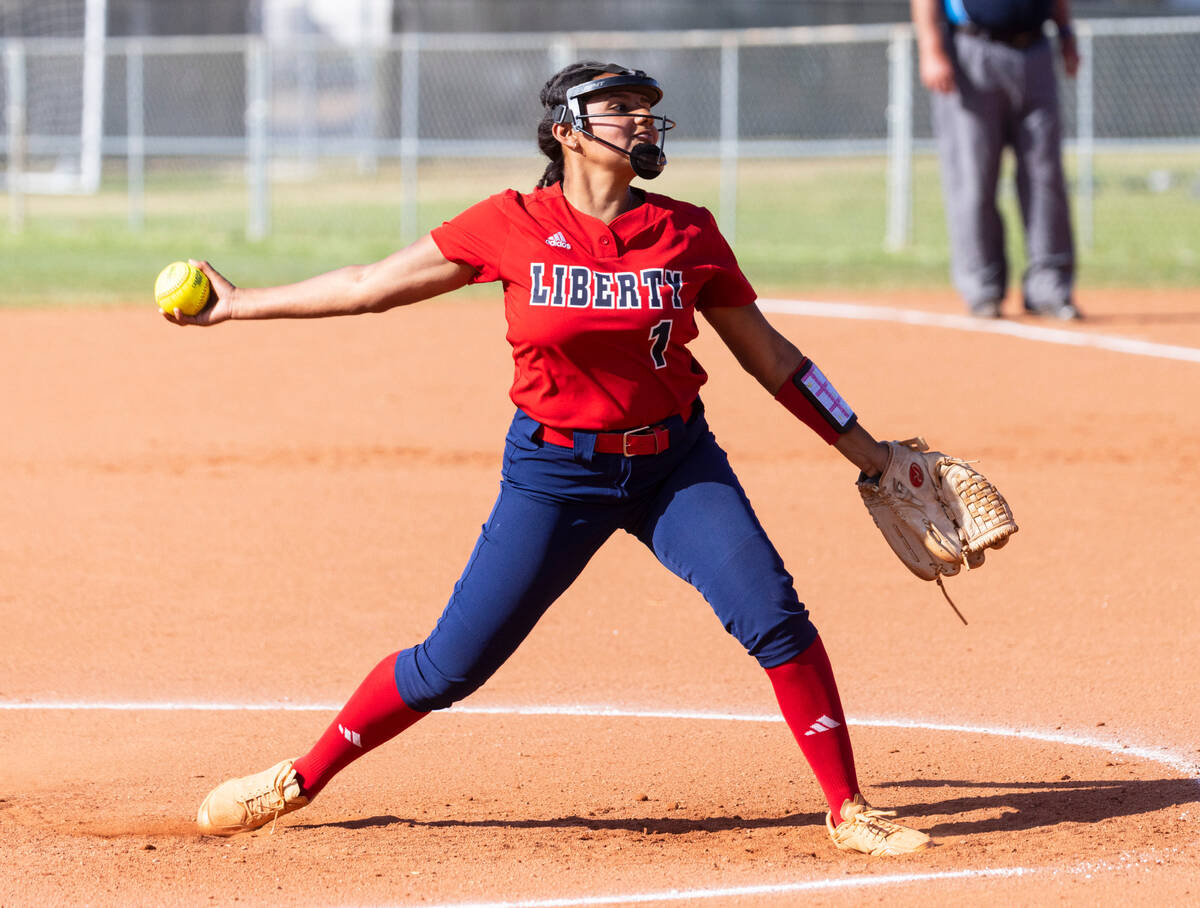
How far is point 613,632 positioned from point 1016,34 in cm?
773

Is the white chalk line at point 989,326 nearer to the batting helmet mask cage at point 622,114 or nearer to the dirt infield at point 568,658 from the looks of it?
the dirt infield at point 568,658

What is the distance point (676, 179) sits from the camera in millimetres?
27891

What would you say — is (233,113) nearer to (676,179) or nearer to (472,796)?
(676,179)

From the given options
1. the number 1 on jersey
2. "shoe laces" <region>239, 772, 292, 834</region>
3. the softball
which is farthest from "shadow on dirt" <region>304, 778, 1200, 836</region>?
the softball

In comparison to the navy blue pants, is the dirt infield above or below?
below

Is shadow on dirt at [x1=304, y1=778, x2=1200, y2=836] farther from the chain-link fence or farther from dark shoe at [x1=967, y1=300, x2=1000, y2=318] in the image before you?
the chain-link fence

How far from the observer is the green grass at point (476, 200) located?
16.1 m

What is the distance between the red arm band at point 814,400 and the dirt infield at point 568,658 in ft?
3.59

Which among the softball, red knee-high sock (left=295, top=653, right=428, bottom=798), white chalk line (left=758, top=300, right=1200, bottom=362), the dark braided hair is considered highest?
the dark braided hair

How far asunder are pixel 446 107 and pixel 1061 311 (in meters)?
18.0

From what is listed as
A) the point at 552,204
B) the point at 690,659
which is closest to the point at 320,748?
the point at 552,204

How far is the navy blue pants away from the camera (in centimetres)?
408

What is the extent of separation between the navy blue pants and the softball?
3.01ft

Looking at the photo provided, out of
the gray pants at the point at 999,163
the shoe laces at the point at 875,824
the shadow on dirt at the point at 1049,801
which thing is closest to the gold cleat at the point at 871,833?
the shoe laces at the point at 875,824
